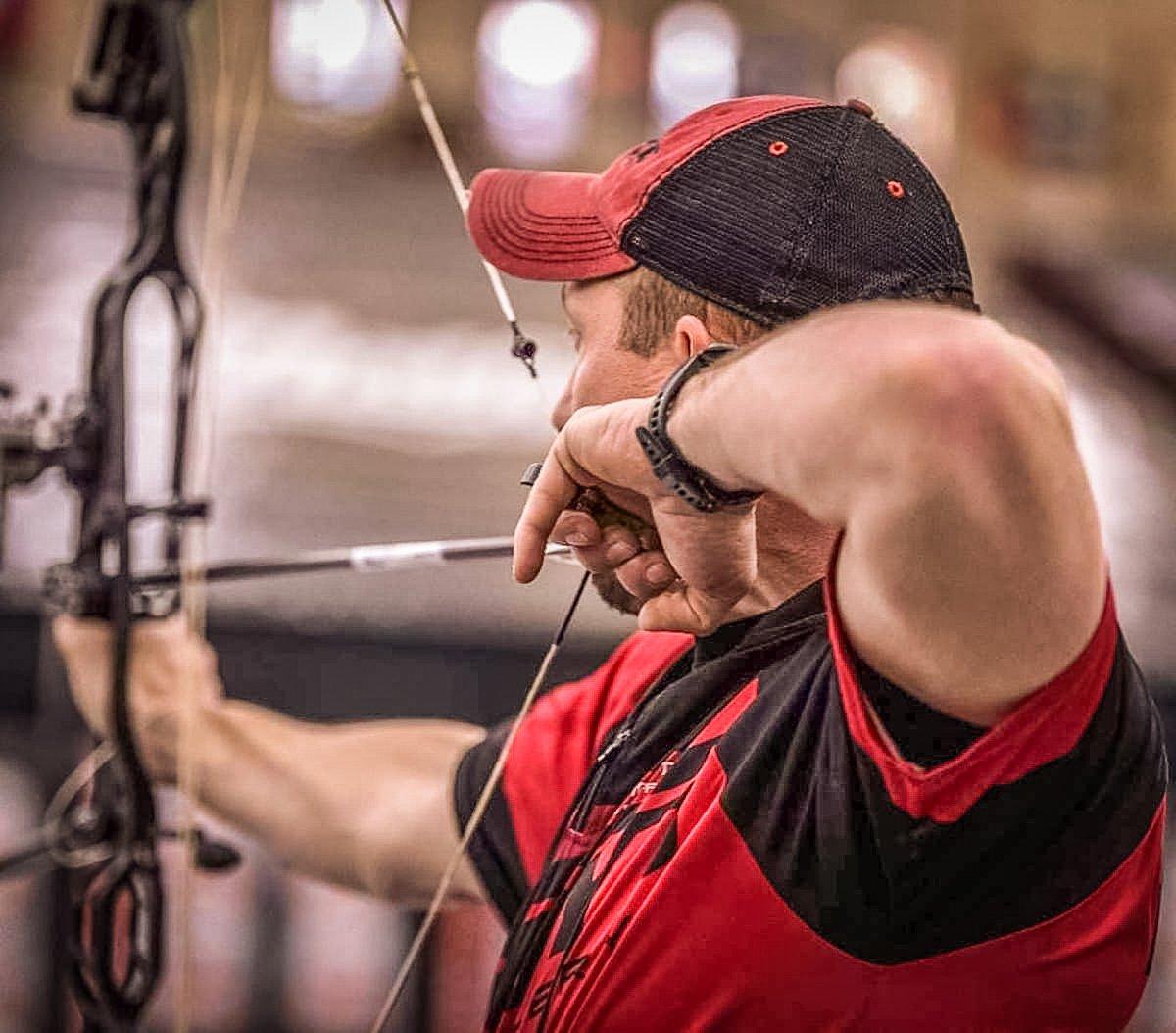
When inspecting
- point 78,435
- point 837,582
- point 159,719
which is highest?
point 837,582

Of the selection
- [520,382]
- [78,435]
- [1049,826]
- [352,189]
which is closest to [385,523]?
[520,382]

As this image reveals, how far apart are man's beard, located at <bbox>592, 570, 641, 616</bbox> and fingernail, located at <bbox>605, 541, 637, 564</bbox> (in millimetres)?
28

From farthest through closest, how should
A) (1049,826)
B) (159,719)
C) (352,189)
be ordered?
(352,189)
(159,719)
(1049,826)

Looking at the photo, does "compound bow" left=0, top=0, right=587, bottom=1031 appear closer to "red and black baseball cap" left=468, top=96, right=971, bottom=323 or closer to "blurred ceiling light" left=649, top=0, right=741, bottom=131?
"red and black baseball cap" left=468, top=96, right=971, bottom=323

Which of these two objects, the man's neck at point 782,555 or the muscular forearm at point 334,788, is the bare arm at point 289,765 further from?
the man's neck at point 782,555

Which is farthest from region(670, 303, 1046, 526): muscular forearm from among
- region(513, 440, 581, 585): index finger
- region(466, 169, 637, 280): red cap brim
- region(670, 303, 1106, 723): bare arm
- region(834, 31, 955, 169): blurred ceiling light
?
region(834, 31, 955, 169): blurred ceiling light

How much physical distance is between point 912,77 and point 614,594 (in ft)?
17.3

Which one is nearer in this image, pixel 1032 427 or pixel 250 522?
pixel 1032 427

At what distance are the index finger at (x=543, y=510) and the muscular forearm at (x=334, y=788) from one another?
556mm

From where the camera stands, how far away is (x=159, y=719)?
4.75ft

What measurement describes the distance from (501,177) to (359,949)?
2.18 m

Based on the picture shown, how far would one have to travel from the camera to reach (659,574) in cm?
88

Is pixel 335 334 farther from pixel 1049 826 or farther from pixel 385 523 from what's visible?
pixel 1049 826

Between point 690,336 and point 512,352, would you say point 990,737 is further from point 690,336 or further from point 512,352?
point 512,352
